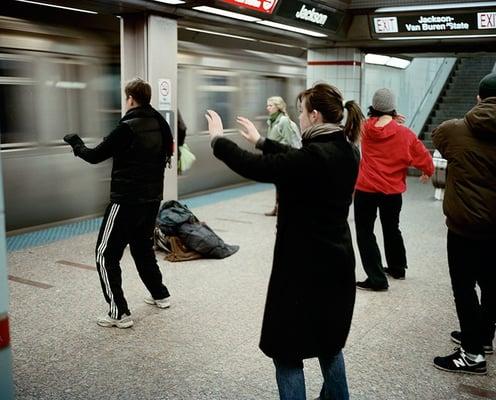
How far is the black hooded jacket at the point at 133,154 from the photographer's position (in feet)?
12.9

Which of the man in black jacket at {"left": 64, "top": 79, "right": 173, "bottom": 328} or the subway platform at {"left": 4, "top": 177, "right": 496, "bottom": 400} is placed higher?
the man in black jacket at {"left": 64, "top": 79, "right": 173, "bottom": 328}

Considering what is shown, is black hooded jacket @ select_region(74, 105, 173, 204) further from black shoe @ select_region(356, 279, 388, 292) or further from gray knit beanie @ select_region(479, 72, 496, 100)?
gray knit beanie @ select_region(479, 72, 496, 100)

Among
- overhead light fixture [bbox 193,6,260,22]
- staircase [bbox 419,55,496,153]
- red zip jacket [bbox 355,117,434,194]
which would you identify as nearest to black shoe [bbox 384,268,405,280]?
red zip jacket [bbox 355,117,434,194]

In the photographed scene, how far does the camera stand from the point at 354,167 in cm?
247

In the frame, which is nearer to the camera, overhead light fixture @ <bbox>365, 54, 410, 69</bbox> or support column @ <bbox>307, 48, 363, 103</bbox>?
support column @ <bbox>307, 48, 363, 103</bbox>

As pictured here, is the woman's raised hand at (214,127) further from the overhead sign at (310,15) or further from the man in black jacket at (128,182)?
the overhead sign at (310,15)

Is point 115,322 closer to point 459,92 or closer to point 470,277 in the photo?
point 470,277

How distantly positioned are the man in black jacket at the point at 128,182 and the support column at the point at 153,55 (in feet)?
7.36

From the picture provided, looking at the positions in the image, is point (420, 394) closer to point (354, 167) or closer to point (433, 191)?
point (354, 167)

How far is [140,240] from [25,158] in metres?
2.94

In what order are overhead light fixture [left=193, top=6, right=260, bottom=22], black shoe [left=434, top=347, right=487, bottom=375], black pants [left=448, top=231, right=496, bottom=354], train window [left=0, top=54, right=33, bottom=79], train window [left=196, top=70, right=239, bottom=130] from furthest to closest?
train window [left=196, top=70, right=239, bottom=130]
overhead light fixture [left=193, top=6, right=260, bottom=22]
train window [left=0, top=54, right=33, bottom=79]
black shoe [left=434, top=347, right=487, bottom=375]
black pants [left=448, top=231, right=496, bottom=354]

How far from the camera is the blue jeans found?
2455 millimetres

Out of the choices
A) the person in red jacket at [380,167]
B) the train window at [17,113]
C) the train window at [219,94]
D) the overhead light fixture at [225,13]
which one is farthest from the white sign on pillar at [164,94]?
the train window at [219,94]

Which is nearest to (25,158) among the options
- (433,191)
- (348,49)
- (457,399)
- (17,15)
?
(17,15)
